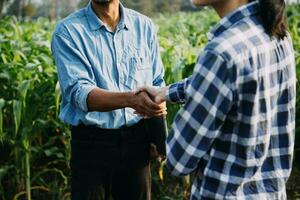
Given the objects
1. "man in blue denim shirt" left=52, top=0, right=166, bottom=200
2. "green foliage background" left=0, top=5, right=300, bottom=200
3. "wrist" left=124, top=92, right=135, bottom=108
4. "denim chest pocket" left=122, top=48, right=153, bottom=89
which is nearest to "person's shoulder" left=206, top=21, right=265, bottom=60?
"wrist" left=124, top=92, right=135, bottom=108

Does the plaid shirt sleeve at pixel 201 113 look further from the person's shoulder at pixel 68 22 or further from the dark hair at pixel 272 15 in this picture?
the person's shoulder at pixel 68 22

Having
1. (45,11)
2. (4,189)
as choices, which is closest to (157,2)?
(45,11)

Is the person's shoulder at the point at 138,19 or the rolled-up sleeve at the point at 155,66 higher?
the person's shoulder at the point at 138,19

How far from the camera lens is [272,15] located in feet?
5.10

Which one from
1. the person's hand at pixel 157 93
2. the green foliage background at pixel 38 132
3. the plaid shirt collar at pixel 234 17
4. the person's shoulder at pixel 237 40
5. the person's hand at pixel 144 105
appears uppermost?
the plaid shirt collar at pixel 234 17

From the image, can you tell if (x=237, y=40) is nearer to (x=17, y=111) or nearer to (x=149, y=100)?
(x=149, y=100)

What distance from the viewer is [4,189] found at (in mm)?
3994

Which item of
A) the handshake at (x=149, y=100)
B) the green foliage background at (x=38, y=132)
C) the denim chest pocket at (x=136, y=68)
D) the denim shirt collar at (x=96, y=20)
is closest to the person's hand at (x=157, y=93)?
the handshake at (x=149, y=100)

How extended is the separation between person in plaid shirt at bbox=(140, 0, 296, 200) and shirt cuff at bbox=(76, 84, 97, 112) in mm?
692

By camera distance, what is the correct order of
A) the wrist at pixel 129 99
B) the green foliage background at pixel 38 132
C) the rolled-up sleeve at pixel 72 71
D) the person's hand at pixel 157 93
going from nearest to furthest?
the person's hand at pixel 157 93, the wrist at pixel 129 99, the rolled-up sleeve at pixel 72 71, the green foliage background at pixel 38 132

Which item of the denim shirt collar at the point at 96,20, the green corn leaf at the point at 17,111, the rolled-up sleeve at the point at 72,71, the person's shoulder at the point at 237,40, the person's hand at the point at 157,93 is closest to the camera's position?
the person's shoulder at the point at 237,40

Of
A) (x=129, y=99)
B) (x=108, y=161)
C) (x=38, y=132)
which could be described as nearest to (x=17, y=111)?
(x=38, y=132)

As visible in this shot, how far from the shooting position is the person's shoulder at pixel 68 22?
2346mm

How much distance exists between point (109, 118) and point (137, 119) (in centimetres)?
12
